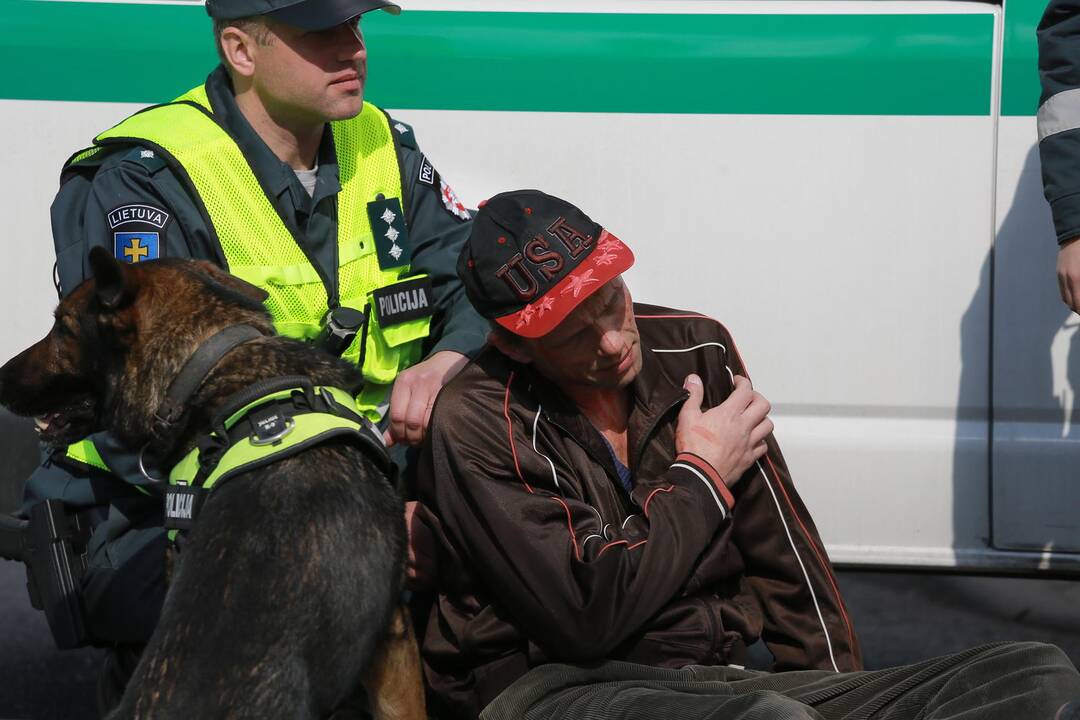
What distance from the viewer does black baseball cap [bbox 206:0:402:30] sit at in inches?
105

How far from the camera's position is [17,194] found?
3131 mm

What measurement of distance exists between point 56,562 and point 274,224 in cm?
84

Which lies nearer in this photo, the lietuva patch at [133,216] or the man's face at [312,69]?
the lietuva patch at [133,216]

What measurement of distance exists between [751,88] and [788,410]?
0.79 meters

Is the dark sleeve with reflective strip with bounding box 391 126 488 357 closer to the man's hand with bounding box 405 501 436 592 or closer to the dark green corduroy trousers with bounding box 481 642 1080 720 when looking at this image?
the man's hand with bounding box 405 501 436 592

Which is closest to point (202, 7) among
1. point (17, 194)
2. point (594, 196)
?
point (17, 194)

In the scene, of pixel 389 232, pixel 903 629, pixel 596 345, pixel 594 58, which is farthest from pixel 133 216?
pixel 903 629

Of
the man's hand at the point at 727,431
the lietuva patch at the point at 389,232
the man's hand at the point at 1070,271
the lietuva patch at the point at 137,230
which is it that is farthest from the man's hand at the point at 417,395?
the man's hand at the point at 1070,271

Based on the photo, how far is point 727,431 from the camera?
241cm

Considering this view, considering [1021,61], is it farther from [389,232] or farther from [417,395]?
[417,395]

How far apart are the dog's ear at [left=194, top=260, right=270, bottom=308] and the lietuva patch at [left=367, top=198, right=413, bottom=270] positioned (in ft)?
1.10

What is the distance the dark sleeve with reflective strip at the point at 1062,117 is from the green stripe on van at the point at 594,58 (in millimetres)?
401

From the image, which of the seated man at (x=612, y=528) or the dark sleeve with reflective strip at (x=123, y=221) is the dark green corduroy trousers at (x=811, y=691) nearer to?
the seated man at (x=612, y=528)

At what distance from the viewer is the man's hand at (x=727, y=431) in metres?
2.39
